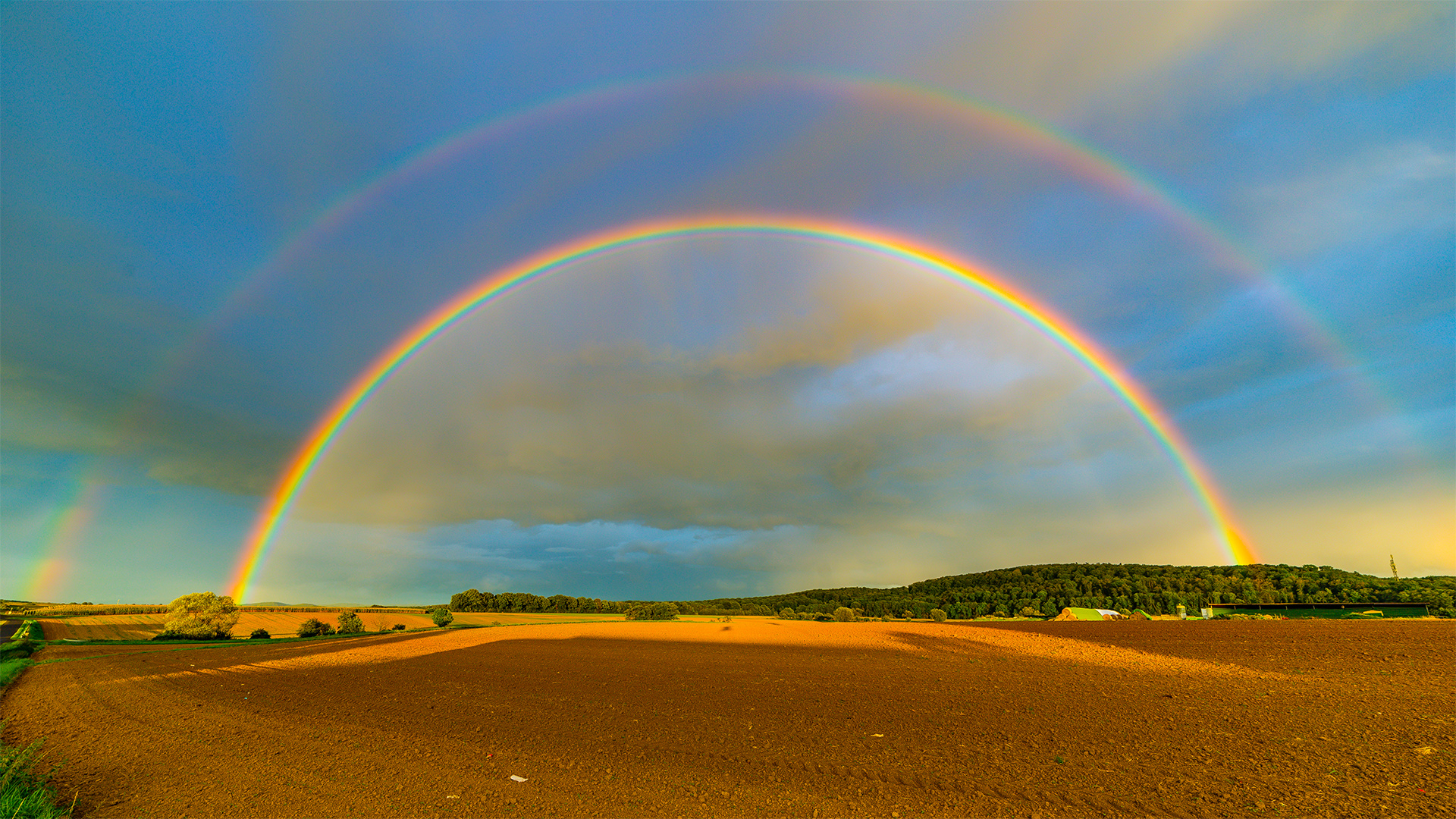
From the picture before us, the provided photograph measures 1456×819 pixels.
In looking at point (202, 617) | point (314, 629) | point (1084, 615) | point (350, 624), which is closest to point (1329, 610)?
point (1084, 615)

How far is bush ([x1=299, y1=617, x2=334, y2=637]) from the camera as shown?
84.5 meters

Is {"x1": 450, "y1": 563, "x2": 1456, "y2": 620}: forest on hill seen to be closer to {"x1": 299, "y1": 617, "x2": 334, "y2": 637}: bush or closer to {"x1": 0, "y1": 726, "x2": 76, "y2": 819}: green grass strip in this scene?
{"x1": 299, "y1": 617, "x2": 334, "y2": 637}: bush

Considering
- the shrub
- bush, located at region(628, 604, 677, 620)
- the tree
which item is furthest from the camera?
bush, located at region(628, 604, 677, 620)

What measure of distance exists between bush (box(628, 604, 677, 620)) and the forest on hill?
413cm

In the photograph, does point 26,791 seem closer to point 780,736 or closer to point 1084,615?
point 780,736

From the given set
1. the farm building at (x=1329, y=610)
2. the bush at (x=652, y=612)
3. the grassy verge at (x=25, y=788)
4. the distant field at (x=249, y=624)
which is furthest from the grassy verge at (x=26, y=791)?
the bush at (x=652, y=612)

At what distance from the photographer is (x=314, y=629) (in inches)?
3398

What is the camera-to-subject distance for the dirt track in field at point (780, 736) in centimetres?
1125

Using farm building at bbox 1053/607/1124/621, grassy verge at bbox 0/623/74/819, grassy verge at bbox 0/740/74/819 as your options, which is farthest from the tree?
farm building at bbox 1053/607/1124/621

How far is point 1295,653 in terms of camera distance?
1305 inches

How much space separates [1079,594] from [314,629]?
136 m

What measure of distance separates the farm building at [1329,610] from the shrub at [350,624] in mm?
120694

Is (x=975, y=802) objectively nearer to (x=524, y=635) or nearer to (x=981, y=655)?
(x=981, y=655)

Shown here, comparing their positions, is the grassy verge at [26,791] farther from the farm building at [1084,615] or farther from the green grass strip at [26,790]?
the farm building at [1084,615]
